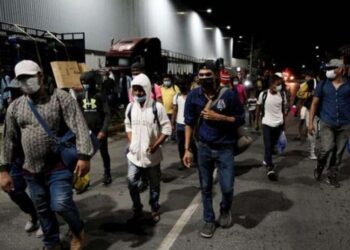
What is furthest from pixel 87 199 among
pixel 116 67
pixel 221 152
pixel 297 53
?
pixel 297 53

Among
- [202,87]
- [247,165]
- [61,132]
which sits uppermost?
[202,87]

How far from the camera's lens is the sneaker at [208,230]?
483 centimetres

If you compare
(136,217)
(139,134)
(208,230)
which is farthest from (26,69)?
(208,230)

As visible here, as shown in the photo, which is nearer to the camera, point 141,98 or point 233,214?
point 141,98

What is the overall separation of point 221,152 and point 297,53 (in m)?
81.7

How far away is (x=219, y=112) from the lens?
4.74 m

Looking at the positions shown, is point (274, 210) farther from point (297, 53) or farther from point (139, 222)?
point (297, 53)

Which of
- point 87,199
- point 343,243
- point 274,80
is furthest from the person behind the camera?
point 274,80

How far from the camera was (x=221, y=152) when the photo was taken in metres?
4.80

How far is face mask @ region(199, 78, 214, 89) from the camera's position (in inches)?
186

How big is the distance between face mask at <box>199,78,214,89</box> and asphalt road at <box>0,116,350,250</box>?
5.57ft

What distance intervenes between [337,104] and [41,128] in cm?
470

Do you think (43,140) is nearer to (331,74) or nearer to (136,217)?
(136,217)

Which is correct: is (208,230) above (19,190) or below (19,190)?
below
